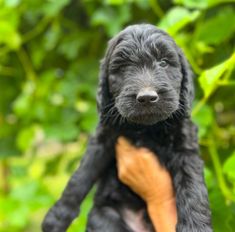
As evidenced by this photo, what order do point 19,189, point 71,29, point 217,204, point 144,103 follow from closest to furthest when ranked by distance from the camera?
point 144,103 → point 217,204 → point 19,189 → point 71,29

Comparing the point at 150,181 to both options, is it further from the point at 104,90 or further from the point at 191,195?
the point at 104,90

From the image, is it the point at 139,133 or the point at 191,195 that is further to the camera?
the point at 139,133

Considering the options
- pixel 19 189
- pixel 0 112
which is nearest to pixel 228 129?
pixel 19 189

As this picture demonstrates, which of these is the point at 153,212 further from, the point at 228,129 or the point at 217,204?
the point at 228,129

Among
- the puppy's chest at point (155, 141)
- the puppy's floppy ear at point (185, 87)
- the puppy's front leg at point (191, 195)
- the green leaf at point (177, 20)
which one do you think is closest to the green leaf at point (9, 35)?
the green leaf at point (177, 20)

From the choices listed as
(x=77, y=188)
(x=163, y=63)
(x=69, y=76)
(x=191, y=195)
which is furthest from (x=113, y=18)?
(x=191, y=195)

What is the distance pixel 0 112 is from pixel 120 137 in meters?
1.87

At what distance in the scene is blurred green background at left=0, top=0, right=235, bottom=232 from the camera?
112 inches

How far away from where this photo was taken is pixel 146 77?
6.08ft

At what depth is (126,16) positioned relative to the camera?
2957 mm

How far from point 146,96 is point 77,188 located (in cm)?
50

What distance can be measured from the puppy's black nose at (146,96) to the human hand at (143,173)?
39cm

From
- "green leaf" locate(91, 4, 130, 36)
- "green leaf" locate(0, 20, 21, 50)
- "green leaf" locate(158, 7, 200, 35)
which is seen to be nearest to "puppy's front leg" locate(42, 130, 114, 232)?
"green leaf" locate(158, 7, 200, 35)

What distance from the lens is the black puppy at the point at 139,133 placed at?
1.87m
